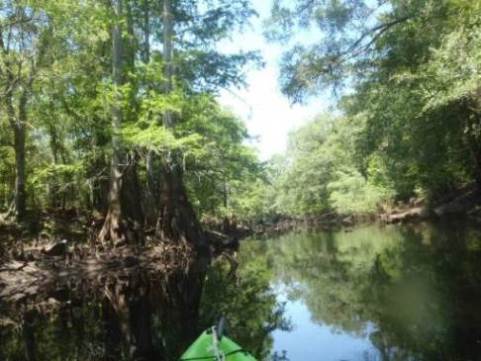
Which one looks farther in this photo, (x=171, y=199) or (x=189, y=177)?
(x=189, y=177)

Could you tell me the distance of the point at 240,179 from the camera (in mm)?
19328

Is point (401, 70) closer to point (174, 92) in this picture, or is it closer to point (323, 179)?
point (174, 92)

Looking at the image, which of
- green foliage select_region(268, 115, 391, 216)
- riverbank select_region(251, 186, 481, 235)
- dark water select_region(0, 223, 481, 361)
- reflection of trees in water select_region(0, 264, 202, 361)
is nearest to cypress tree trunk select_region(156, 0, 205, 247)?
dark water select_region(0, 223, 481, 361)

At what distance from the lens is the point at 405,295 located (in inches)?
342

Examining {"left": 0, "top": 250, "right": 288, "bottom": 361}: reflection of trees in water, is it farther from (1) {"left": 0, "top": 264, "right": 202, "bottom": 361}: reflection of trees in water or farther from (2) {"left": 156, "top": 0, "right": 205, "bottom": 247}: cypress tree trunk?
(2) {"left": 156, "top": 0, "right": 205, "bottom": 247}: cypress tree trunk

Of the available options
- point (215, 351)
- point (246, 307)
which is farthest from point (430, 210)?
point (215, 351)

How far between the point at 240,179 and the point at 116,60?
608 cm

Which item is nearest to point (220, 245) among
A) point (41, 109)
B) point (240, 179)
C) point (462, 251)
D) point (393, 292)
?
point (240, 179)

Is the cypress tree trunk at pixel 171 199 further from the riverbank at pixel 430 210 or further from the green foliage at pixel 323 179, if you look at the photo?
the green foliage at pixel 323 179

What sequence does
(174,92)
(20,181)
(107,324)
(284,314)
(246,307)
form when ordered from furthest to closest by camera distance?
(20,181), (174,92), (246,307), (284,314), (107,324)

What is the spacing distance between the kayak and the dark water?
1.58m

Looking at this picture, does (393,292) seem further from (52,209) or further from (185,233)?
(52,209)

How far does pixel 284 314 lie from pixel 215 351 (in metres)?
4.71

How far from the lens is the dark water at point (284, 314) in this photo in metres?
6.27
